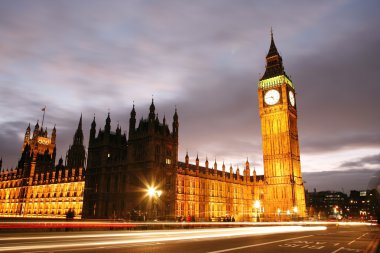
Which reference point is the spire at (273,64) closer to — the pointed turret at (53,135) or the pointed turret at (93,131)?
the pointed turret at (93,131)

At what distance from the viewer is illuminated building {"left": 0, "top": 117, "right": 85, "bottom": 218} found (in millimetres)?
91062

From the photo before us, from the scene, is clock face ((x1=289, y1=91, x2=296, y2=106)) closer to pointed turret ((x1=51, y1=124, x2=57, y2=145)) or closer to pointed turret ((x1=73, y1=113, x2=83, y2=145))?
pointed turret ((x1=73, y1=113, x2=83, y2=145))

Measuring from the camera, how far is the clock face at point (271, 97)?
8662 cm

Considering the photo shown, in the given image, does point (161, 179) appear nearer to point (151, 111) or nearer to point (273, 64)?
point (151, 111)

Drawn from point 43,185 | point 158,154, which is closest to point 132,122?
point 158,154

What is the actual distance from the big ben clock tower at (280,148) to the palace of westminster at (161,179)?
0.82 ft

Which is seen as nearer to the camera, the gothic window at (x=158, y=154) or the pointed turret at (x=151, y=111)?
the gothic window at (x=158, y=154)

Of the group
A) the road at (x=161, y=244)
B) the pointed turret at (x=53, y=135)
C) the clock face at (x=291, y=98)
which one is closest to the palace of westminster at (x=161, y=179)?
the clock face at (x=291, y=98)

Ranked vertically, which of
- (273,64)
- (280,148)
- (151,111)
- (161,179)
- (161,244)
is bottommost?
(161,244)

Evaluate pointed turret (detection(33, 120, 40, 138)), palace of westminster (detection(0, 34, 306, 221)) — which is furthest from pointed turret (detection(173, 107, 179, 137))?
pointed turret (detection(33, 120, 40, 138))

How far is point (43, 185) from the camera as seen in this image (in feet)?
331

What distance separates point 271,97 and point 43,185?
253ft

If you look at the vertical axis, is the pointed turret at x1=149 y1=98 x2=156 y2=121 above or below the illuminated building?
above

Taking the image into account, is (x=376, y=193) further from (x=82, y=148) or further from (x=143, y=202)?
(x=82, y=148)
